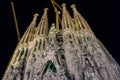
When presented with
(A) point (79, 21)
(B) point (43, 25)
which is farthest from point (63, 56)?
(B) point (43, 25)

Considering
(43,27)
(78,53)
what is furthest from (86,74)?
(43,27)

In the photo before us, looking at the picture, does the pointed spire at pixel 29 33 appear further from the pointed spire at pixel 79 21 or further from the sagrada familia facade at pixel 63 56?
the pointed spire at pixel 79 21

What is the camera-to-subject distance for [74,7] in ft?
78.2

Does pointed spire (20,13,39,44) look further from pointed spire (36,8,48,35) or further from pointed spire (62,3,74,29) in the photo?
pointed spire (62,3,74,29)

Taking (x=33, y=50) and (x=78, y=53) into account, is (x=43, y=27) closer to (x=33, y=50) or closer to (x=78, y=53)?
(x=33, y=50)

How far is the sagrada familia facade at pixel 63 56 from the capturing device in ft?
58.6

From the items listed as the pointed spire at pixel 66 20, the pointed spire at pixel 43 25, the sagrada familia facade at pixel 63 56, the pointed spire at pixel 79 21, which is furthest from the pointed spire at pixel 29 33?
the pointed spire at pixel 79 21

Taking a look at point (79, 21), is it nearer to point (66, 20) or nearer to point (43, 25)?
point (66, 20)

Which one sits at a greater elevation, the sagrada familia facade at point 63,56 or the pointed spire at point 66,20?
the pointed spire at point 66,20

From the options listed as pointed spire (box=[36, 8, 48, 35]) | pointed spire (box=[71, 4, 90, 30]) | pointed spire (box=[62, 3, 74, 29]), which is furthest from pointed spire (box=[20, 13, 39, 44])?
pointed spire (box=[71, 4, 90, 30])

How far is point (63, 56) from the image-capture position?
20.0 meters

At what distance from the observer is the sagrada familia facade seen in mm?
17859

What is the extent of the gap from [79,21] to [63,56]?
3.74 meters

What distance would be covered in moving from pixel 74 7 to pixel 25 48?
500 cm
